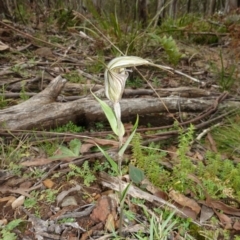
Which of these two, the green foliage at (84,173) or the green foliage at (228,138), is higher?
the green foliage at (84,173)

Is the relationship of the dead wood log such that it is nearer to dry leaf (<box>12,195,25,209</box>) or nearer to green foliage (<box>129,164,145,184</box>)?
dry leaf (<box>12,195,25,209</box>)

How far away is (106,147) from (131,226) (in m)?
0.72

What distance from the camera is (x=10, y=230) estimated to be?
1546mm

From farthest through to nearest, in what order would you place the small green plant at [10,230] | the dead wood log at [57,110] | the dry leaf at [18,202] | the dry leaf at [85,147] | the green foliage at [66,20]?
the green foliage at [66,20] → the dead wood log at [57,110] → the dry leaf at [85,147] → the dry leaf at [18,202] → the small green plant at [10,230]

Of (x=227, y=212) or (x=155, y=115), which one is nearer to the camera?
(x=227, y=212)

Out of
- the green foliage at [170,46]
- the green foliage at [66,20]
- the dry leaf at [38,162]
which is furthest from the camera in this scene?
the green foliage at [66,20]

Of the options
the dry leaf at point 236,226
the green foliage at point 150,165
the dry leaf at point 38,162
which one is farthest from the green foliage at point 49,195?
the dry leaf at point 236,226

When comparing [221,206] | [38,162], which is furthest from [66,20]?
[221,206]

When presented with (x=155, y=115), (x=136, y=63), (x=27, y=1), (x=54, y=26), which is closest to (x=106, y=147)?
(x=155, y=115)

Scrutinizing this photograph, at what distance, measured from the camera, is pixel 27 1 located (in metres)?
7.06

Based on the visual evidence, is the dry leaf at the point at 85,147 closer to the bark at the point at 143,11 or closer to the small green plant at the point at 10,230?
the small green plant at the point at 10,230

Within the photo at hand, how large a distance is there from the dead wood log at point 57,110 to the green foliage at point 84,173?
55 centimetres

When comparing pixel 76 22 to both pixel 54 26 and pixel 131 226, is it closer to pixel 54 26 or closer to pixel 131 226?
pixel 54 26

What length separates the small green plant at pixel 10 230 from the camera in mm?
1480
